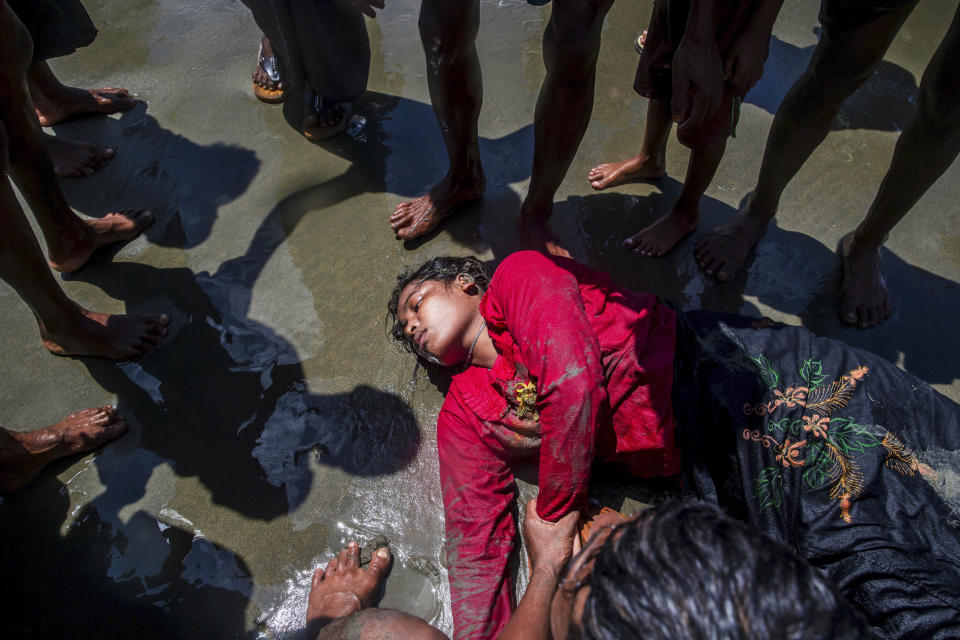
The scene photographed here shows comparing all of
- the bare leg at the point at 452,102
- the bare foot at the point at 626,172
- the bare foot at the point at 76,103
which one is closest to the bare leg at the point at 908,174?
the bare foot at the point at 626,172

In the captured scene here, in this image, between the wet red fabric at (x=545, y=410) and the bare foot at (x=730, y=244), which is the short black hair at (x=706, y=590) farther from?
the bare foot at (x=730, y=244)

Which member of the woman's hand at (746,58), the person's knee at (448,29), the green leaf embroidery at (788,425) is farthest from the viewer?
the person's knee at (448,29)

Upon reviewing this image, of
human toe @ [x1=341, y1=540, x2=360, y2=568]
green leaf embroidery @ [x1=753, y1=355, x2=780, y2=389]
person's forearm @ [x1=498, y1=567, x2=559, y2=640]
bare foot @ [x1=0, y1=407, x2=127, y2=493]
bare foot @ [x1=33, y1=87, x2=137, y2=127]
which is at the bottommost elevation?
bare foot @ [x1=0, y1=407, x2=127, y2=493]

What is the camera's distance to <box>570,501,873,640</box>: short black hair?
0.83 meters

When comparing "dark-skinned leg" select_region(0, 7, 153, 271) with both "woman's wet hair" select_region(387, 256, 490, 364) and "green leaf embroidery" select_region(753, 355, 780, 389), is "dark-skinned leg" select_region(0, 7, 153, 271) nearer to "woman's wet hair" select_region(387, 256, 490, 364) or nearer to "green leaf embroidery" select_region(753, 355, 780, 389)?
"woman's wet hair" select_region(387, 256, 490, 364)

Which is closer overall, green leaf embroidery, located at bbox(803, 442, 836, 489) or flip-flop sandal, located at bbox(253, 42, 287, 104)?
green leaf embroidery, located at bbox(803, 442, 836, 489)

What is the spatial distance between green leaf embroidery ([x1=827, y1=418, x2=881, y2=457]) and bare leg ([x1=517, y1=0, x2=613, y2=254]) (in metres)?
1.24

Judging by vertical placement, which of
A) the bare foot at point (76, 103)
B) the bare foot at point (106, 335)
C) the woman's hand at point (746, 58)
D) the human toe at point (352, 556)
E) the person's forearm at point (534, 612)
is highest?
the woman's hand at point (746, 58)

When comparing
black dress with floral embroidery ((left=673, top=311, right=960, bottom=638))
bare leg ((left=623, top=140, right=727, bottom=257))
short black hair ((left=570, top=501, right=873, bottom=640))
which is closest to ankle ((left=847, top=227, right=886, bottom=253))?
bare leg ((left=623, top=140, right=727, bottom=257))

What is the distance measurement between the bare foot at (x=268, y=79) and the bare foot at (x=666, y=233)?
7.09ft

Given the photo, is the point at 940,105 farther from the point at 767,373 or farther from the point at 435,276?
the point at 435,276

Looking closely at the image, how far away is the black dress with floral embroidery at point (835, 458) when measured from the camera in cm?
150

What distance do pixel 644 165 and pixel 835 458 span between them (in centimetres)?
164

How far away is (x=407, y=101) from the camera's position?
3.28 m
